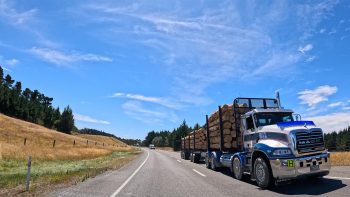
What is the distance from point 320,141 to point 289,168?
1.57 m

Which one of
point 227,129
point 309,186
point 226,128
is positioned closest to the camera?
point 309,186

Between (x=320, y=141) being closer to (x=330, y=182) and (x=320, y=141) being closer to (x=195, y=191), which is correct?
(x=330, y=182)

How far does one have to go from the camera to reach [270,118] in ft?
45.0

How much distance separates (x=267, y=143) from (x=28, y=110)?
412 feet

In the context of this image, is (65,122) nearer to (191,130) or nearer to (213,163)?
(191,130)

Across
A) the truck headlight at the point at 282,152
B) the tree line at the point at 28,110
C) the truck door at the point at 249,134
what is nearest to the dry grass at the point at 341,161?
the truck door at the point at 249,134

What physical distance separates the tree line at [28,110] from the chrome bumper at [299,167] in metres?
118

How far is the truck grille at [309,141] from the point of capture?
11.1 meters

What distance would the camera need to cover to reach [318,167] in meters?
11.1

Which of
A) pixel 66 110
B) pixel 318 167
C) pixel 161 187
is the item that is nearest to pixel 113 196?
pixel 161 187

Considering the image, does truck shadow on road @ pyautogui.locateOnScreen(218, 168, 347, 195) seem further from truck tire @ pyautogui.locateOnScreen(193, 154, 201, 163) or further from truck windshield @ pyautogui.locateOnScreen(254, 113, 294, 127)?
truck tire @ pyautogui.locateOnScreen(193, 154, 201, 163)

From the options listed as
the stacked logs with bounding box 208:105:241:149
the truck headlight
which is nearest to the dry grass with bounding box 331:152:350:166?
the stacked logs with bounding box 208:105:241:149

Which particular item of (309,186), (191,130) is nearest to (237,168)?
(309,186)

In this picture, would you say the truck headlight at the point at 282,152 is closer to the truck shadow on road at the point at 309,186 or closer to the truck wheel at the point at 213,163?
the truck shadow on road at the point at 309,186
